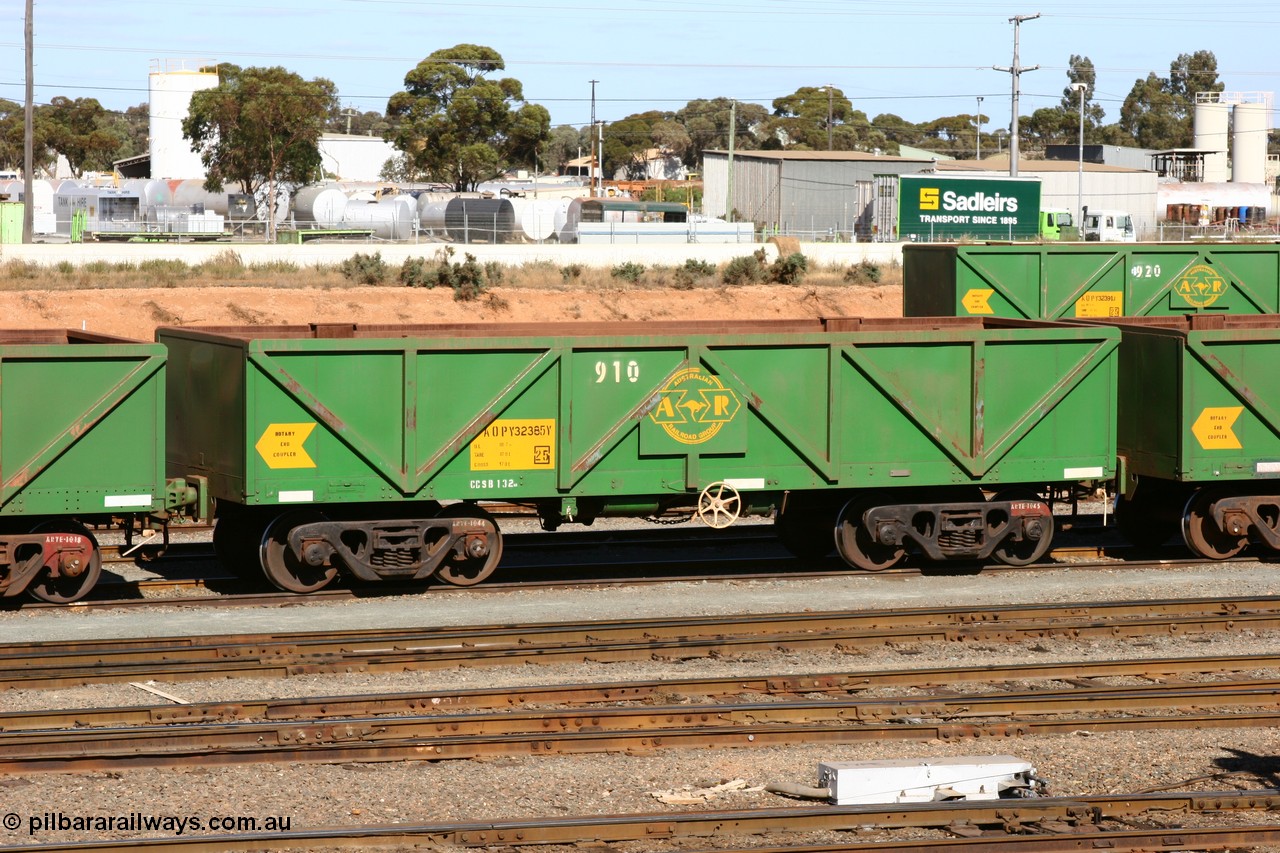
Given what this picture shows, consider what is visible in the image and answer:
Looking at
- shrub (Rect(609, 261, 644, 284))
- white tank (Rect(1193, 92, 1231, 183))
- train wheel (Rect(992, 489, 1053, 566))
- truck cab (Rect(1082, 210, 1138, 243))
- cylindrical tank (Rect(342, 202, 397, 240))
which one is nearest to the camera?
train wheel (Rect(992, 489, 1053, 566))

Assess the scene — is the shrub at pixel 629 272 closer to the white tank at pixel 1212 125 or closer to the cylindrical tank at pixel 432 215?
the cylindrical tank at pixel 432 215

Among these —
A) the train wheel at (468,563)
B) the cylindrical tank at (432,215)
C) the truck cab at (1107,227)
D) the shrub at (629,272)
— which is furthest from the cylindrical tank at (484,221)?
the train wheel at (468,563)

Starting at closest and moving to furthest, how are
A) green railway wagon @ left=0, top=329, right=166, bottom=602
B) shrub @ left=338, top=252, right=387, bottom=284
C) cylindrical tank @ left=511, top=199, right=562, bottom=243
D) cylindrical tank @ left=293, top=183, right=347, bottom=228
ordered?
green railway wagon @ left=0, top=329, right=166, bottom=602 → shrub @ left=338, top=252, right=387, bottom=284 → cylindrical tank @ left=511, top=199, right=562, bottom=243 → cylindrical tank @ left=293, top=183, right=347, bottom=228

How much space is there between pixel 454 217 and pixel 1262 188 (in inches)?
2238

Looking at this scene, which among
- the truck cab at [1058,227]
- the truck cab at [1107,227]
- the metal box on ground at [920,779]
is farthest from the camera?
the truck cab at [1058,227]

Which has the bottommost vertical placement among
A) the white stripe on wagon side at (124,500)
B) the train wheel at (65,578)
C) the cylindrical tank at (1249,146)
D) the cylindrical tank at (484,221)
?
the train wheel at (65,578)

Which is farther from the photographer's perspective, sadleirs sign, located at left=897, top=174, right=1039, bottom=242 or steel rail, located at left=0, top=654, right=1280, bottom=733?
sadleirs sign, located at left=897, top=174, right=1039, bottom=242

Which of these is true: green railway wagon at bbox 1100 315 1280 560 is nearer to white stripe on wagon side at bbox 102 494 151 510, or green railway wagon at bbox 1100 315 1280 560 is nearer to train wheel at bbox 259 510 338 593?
train wheel at bbox 259 510 338 593

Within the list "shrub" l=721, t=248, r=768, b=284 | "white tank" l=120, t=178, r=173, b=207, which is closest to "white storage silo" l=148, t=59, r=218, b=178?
"white tank" l=120, t=178, r=173, b=207

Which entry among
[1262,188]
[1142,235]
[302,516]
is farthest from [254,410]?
[1262,188]

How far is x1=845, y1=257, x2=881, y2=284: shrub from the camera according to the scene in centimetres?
5313

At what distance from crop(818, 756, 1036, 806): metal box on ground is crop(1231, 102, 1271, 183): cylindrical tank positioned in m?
111

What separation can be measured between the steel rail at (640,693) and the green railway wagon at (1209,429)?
4.49 meters

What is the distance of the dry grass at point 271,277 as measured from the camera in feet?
149
